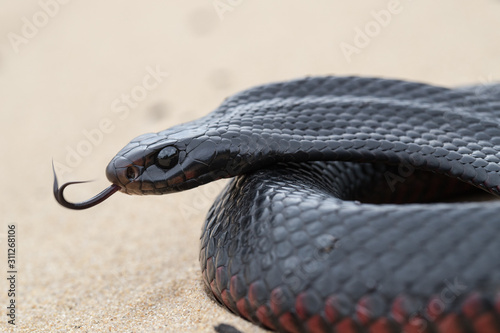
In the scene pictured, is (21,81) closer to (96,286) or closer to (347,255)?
(96,286)

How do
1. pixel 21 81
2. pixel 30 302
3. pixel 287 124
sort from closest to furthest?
pixel 287 124 < pixel 30 302 < pixel 21 81

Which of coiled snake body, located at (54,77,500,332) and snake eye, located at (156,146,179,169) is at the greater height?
snake eye, located at (156,146,179,169)

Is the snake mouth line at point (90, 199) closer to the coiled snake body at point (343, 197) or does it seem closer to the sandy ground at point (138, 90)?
the coiled snake body at point (343, 197)

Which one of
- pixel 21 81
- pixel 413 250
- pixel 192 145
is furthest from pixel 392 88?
pixel 21 81

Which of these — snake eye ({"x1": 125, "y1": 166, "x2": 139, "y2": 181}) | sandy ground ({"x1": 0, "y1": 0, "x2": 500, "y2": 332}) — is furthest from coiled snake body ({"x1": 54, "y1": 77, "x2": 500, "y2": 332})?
sandy ground ({"x1": 0, "y1": 0, "x2": 500, "y2": 332})

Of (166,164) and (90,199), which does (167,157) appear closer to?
(166,164)

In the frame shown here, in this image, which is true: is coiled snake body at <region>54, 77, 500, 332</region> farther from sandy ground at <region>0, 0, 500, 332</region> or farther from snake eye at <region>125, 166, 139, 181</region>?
sandy ground at <region>0, 0, 500, 332</region>

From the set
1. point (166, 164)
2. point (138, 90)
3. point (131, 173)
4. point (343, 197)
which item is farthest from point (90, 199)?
point (138, 90)
